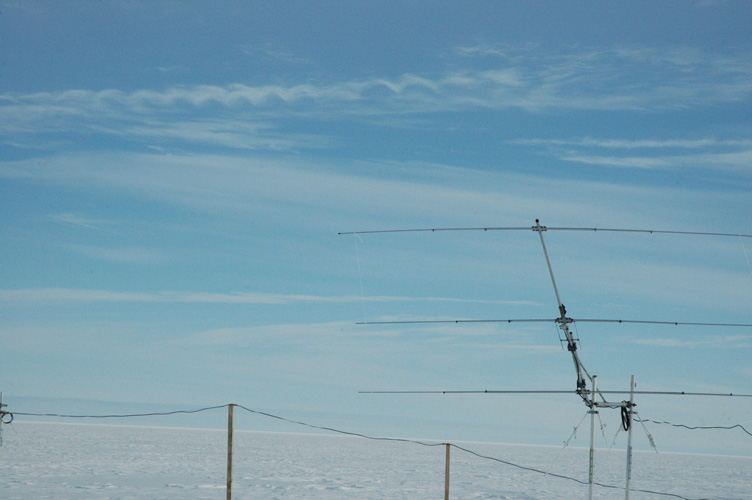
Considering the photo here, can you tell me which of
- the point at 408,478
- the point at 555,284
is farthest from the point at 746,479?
the point at 555,284

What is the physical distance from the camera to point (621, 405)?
13.5 metres

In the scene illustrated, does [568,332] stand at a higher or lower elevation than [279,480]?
higher

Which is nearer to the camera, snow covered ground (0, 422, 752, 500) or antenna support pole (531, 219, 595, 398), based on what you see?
antenna support pole (531, 219, 595, 398)

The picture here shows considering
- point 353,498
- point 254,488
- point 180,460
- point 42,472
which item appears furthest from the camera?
point 180,460

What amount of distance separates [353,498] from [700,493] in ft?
41.8

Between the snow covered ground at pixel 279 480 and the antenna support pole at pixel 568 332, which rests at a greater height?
the antenna support pole at pixel 568 332

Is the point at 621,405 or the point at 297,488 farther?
the point at 297,488

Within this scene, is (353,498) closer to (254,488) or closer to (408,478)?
(254,488)

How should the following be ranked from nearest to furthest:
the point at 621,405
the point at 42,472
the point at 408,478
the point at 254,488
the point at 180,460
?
the point at 621,405
the point at 254,488
the point at 42,472
the point at 408,478
the point at 180,460

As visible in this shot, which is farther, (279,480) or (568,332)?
(279,480)

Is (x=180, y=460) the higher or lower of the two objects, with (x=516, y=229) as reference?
lower

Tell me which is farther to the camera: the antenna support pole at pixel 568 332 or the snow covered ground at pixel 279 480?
the snow covered ground at pixel 279 480

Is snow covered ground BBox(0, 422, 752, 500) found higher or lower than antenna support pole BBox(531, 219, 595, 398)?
lower

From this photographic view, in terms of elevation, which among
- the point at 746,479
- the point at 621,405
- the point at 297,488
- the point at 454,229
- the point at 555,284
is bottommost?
the point at 746,479
